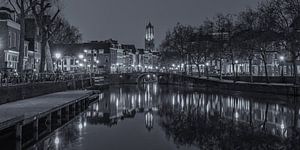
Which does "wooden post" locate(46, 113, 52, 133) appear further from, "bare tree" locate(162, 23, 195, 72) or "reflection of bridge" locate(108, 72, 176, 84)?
"reflection of bridge" locate(108, 72, 176, 84)

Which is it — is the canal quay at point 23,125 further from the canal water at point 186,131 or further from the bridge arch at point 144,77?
the bridge arch at point 144,77

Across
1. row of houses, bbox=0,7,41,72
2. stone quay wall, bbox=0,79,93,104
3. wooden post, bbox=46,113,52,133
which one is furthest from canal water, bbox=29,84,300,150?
row of houses, bbox=0,7,41,72

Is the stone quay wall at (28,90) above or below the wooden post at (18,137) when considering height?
above

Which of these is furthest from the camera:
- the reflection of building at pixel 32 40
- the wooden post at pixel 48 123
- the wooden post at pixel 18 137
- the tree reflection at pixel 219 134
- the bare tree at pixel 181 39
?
the bare tree at pixel 181 39

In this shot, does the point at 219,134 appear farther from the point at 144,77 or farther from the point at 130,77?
the point at 144,77

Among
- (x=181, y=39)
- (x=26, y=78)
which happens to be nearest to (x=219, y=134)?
(x=26, y=78)

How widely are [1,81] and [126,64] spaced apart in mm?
151665

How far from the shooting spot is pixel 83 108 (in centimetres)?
3844

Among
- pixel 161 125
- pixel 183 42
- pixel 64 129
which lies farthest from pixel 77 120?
pixel 183 42

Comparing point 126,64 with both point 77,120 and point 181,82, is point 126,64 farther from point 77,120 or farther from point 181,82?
point 77,120

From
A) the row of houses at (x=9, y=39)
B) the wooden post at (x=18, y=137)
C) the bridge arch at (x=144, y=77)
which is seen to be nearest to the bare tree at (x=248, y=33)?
the row of houses at (x=9, y=39)

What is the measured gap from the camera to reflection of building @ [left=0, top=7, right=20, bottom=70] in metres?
52.8

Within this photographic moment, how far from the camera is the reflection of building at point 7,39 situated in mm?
52781

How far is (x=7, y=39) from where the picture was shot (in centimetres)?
5369
